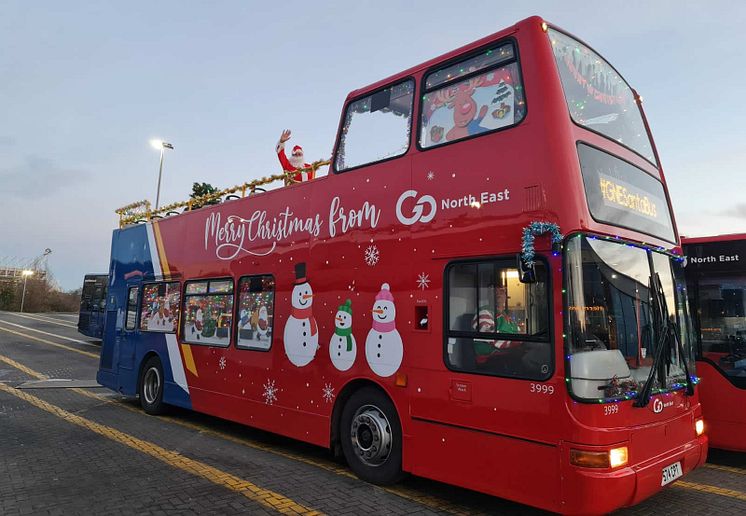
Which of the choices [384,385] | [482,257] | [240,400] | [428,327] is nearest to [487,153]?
[482,257]

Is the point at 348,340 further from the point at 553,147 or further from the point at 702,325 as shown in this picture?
the point at 702,325

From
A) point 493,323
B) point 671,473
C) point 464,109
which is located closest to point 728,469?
point 671,473

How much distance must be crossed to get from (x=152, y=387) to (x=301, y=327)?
4529mm

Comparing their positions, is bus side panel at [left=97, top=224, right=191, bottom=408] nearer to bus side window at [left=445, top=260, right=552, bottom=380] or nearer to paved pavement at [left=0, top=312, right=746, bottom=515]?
paved pavement at [left=0, top=312, right=746, bottom=515]

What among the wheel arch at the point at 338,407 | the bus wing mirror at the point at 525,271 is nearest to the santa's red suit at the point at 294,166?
the wheel arch at the point at 338,407

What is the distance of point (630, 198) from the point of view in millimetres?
4680

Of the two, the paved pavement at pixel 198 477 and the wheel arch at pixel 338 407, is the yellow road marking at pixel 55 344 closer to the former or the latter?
the paved pavement at pixel 198 477

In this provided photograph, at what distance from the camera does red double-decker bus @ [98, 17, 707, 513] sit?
396 cm

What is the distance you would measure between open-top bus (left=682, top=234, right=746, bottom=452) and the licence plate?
8.97 ft

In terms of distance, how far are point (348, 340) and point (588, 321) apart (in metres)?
2.71

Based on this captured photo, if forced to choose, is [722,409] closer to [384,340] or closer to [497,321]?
[497,321]

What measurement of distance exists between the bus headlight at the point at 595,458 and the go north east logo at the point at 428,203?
2.14 metres

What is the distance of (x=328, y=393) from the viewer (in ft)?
19.3

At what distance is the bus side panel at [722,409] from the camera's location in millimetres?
6363
